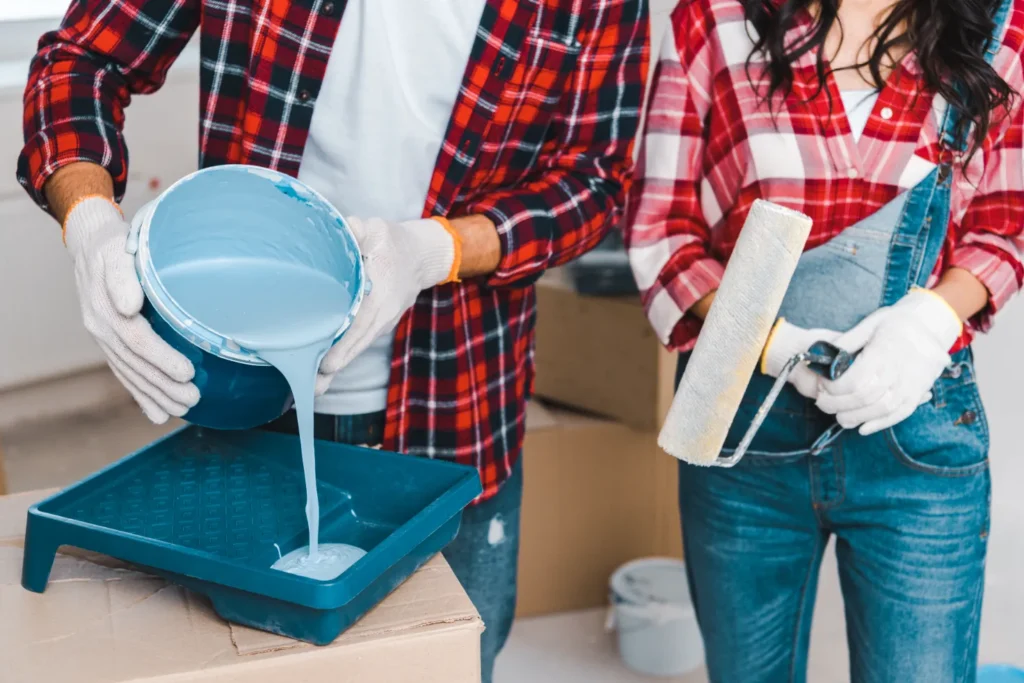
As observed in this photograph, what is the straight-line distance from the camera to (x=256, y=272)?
0.98 metres

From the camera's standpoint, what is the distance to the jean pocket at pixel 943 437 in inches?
46.4

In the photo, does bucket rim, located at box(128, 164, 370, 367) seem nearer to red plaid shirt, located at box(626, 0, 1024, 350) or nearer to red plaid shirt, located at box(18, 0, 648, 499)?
red plaid shirt, located at box(18, 0, 648, 499)

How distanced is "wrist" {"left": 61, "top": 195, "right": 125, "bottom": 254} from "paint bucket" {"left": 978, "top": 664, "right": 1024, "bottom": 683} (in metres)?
1.35

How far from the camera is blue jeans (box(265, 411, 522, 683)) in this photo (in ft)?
3.99

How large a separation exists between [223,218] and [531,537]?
1309 millimetres

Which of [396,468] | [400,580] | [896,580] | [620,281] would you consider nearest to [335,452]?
[396,468]

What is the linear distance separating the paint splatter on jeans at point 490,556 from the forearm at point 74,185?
53 cm

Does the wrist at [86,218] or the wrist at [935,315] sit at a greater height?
the wrist at [86,218]

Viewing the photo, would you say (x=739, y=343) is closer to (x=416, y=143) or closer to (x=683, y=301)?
(x=683, y=301)

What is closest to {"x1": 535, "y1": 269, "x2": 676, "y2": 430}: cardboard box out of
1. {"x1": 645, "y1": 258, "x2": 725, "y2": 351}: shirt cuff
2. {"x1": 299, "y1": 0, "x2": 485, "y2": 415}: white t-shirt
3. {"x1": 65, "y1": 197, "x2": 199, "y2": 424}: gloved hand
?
{"x1": 645, "y1": 258, "x2": 725, "y2": 351}: shirt cuff

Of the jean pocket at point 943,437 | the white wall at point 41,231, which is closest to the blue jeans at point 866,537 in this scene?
the jean pocket at point 943,437

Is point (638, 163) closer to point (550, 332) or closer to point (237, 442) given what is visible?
point (237, 442)

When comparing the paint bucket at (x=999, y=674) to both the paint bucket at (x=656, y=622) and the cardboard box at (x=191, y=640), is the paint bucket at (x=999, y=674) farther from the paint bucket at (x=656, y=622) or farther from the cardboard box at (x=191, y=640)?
the cardboard box at (x=191, y=640)

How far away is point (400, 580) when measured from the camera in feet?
2.89
